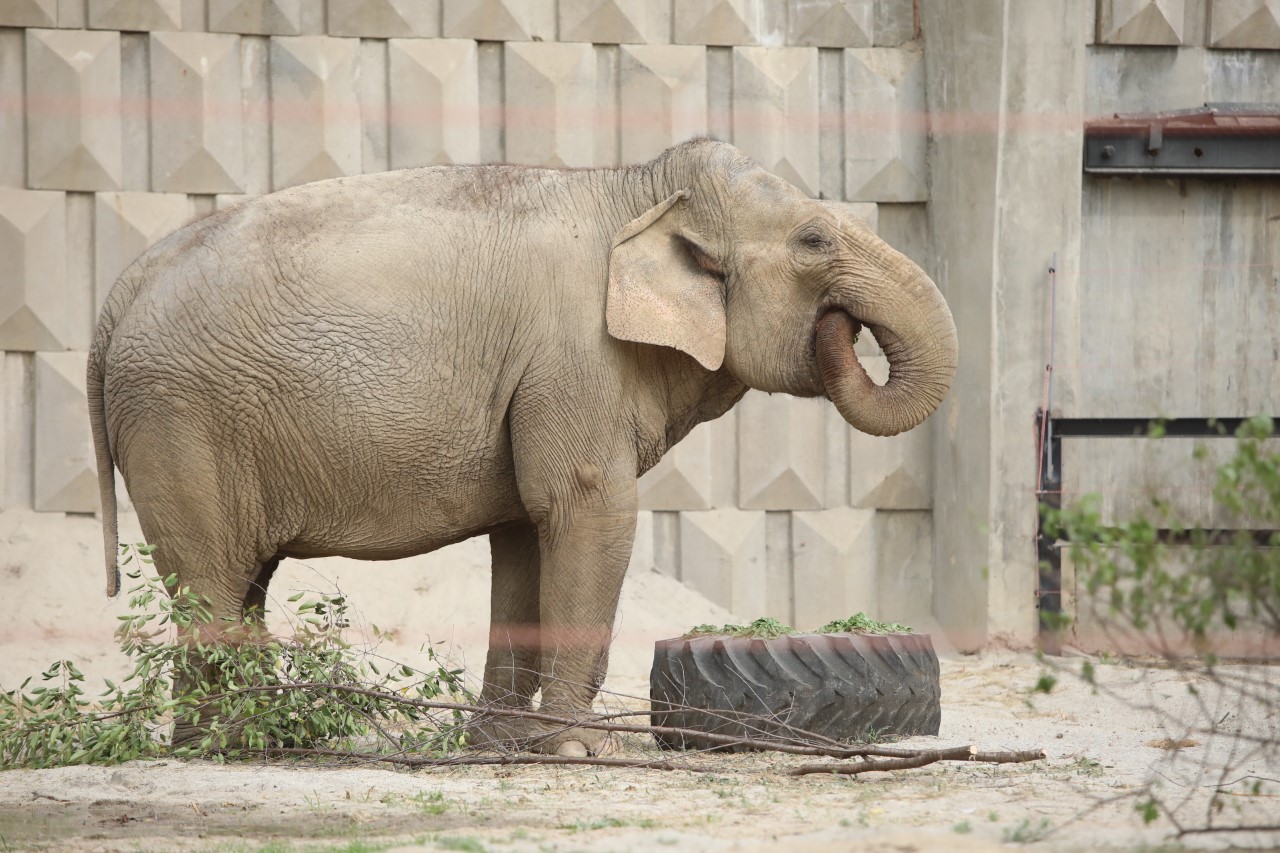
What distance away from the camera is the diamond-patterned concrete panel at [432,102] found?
1027cm

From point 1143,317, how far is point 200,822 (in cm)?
767

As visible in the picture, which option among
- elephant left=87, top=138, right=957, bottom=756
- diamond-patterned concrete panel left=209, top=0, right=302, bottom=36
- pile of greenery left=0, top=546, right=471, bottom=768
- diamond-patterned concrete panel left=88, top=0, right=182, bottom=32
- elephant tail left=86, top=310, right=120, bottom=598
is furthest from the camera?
diamond-patterned concrete panel left=209, top=0, right=302, bottom=36

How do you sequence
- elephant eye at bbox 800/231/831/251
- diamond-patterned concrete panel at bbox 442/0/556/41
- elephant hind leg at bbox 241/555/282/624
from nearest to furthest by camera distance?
elephant eye at bbox 800/231/831/251
elephant hind leg at bbox 241/555/282/624
diamond-patterned concrete panel at bbox 442/0/556/41

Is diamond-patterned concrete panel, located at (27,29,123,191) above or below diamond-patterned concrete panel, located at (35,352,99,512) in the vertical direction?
above

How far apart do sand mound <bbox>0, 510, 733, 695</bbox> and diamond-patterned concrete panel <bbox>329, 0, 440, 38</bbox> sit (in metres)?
3.13

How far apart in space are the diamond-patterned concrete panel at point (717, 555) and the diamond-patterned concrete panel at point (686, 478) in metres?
0.10

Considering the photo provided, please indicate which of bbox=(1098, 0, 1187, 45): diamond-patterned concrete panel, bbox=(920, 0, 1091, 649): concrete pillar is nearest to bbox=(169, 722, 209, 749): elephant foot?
bbox=(920, 0, 1091, 649): concrete pillar

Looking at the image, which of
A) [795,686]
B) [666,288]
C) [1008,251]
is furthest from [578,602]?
[1008,251]

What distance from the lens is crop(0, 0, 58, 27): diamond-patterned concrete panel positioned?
979 cm

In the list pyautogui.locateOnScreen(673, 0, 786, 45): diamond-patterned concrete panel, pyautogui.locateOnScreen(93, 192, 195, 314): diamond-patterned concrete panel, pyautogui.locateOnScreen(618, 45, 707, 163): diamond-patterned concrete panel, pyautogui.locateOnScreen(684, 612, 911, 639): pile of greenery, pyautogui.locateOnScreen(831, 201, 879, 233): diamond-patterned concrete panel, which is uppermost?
pyautogui.locateOnScreen(673, 0, 786, 45): diamond-patterned concrete panel

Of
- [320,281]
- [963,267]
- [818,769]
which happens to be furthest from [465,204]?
[963,267]

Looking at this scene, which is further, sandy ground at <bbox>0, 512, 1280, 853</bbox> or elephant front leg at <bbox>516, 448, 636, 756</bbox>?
elephant front leg at <bbox>516, 448, 636, 756</bbox>

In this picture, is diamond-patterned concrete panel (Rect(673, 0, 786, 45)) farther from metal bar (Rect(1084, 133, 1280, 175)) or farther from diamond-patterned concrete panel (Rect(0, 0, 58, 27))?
diamond-patterned concrete panel (Rect(0, 0, 58, 27))

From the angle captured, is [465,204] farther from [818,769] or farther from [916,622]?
[916,622]
